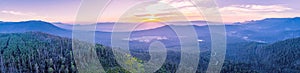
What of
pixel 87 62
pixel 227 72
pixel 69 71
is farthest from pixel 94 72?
pixel 227 72

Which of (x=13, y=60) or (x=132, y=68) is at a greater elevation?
(x=132, y=68)

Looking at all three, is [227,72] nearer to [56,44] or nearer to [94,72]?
[56,44]

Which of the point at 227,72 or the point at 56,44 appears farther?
the point at 227,72

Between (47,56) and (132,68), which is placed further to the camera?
(47,56)

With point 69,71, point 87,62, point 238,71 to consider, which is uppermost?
point 87,62

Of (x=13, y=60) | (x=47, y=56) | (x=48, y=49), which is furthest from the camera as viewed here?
(x=48, y=49)

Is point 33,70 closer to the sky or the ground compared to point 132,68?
closer to the ground

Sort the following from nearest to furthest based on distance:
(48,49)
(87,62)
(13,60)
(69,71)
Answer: (87,62)
(69,71)
(13,60)
(48,49)

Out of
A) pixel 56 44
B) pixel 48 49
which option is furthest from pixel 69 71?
pixel 56 44

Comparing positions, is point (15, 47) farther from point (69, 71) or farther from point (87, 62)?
point (87, 62)
